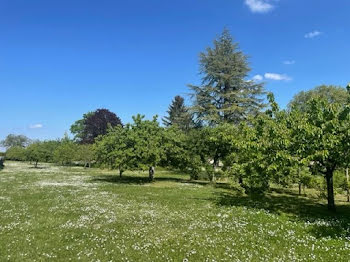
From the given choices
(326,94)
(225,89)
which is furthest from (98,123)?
(326,94)

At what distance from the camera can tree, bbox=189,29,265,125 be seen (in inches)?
1688

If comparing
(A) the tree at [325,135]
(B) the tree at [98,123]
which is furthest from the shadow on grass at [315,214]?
(B) the tree at [98,123]

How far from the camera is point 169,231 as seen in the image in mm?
11539

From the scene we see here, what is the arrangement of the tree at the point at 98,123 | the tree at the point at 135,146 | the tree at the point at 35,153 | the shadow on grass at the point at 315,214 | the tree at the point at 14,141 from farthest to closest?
the tree at the point at 14,141, the tree at the point at 98,123, the tree at the point at 35,153, the tree at the point at 135,146, the shadow on grass at the point at 315,214

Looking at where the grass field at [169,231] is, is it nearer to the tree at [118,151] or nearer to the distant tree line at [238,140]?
the distant tree line at [238,140]

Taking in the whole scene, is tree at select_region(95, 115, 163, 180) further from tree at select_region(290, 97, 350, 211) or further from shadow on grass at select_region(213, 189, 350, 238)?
tree at select_region(290, 97, 350, 211)

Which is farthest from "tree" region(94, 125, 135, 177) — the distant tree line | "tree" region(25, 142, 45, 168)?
"tree" region(25, 142, 45, 168)

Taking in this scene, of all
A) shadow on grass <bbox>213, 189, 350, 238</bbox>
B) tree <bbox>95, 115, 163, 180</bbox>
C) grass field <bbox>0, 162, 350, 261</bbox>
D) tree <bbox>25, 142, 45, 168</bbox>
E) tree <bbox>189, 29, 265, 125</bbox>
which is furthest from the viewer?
tree <bbox>25, 142, 45, 168</bbox>

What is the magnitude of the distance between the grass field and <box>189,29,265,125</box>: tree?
2594 centimetres

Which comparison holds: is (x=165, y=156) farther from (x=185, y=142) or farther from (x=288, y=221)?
(x=288, y=221)

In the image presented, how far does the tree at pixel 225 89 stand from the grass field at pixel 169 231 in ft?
85.1

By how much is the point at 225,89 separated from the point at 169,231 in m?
37.5

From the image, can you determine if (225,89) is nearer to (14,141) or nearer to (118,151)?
(118,151)

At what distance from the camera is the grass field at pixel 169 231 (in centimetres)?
916
